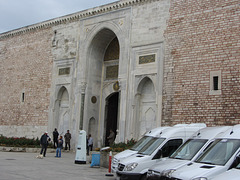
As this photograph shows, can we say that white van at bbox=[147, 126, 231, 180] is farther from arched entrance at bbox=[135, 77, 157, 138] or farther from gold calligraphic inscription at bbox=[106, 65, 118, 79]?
gold calligraphic inscription at bbox=[106, 65, 118, 79]

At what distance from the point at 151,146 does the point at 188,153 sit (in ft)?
5.03

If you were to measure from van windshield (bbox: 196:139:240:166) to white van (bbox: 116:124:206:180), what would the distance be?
198 cm

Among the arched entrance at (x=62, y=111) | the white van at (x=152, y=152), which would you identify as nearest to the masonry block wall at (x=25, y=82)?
the arched entrance at (x=62, y=111)

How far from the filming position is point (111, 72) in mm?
19328

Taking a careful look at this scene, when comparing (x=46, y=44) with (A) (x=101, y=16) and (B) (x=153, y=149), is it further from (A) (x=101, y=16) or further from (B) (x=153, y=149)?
(B) (x=153, y=149)

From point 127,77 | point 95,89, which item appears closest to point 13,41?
point 95,89

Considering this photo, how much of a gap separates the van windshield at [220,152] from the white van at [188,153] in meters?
0.44

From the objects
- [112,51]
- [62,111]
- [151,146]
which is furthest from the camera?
[62,111]

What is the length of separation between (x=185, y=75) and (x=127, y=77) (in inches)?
132

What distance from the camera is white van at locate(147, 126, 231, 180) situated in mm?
6697

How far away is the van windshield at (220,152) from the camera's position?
5873mm

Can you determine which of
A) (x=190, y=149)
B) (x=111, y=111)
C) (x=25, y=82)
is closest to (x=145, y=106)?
(x=111, y=111)

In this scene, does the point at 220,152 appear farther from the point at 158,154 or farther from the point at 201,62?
the point at 201,62

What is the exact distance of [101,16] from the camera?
18.6 metres
